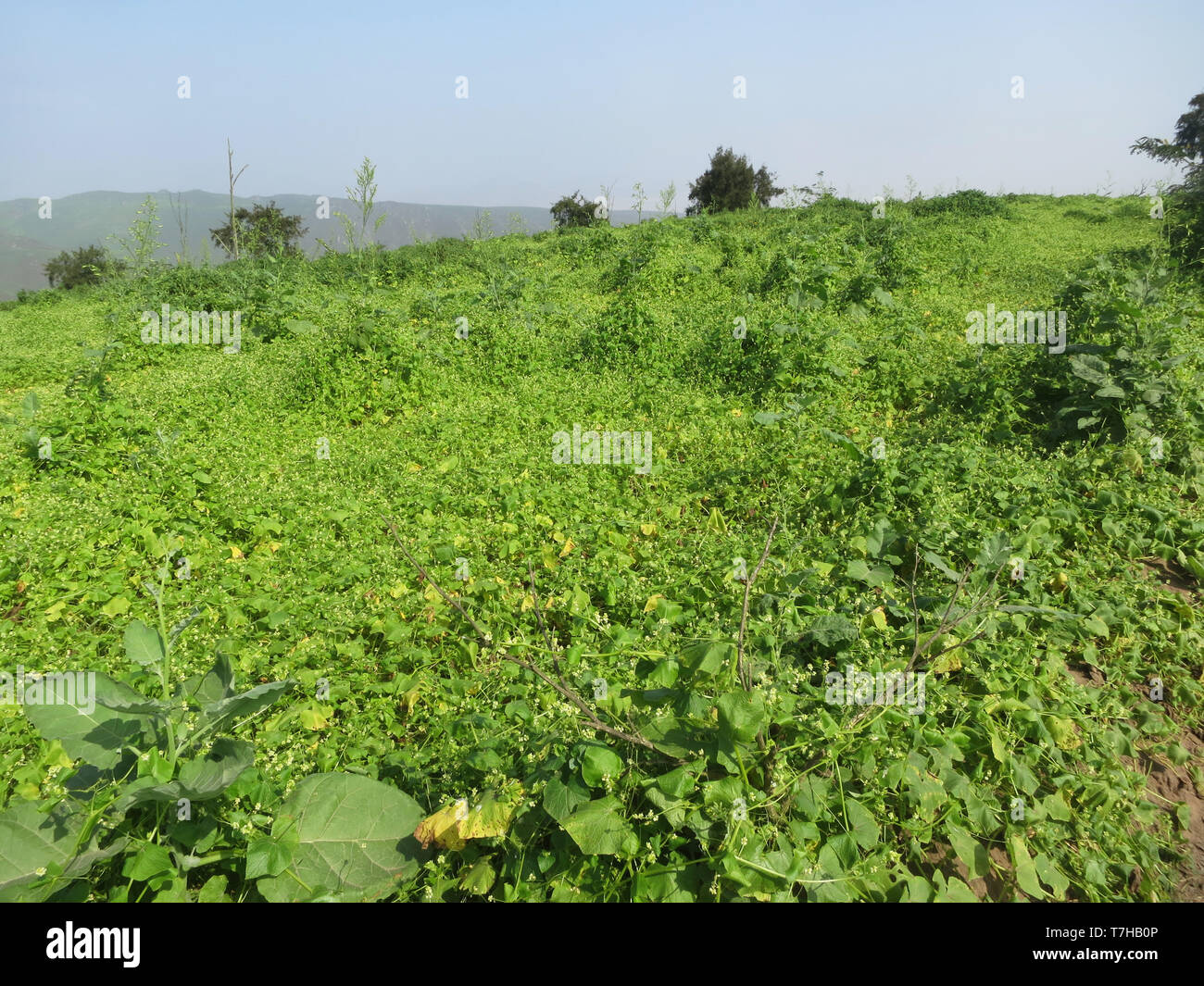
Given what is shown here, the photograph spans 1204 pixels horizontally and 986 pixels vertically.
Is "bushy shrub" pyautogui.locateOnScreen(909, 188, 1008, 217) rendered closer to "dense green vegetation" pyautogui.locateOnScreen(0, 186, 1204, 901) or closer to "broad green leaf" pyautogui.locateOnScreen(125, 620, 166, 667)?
"dense green vegetation" pyautogui.locateOnScreen(0, 186, 1204, 901)

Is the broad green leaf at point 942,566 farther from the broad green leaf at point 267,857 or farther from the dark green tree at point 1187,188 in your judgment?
the dark green tree at point 1187,188

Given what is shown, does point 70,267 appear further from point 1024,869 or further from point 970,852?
point 1024,869

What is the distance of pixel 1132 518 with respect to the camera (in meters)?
4.22

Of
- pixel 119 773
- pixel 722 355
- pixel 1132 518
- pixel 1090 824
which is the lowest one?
pixel 1090 824

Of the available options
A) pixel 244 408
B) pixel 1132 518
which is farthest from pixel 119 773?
pixel 244 408

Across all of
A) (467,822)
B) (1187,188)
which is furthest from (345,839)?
(1187,188)

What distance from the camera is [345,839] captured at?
86.4 inches

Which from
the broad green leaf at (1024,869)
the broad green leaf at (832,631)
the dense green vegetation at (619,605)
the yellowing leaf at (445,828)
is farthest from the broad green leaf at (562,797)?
the broad green leaf at (832,631)

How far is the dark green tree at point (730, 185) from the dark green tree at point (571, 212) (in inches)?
158

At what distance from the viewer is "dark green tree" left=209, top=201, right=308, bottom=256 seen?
16.0m

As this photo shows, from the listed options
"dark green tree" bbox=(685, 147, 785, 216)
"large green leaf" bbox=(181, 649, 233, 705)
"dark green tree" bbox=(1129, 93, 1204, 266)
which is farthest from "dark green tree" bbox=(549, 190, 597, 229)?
"large green leaf" bbox=(181, 649, 233, 705)

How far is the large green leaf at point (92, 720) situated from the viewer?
198 centimetres
